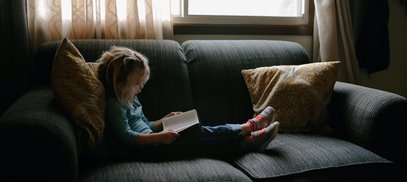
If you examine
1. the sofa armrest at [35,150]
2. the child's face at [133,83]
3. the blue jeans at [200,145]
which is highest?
the child's face at [133,83]

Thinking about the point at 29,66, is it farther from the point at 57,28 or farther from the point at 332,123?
the point at 332,123

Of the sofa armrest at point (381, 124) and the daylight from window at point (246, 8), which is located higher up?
the daylight from window at point (246, 8)

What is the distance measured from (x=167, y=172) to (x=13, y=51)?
45.9 inches

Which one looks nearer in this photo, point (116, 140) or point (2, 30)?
point (116, 140)

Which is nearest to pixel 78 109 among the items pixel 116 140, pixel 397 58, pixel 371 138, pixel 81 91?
pixel 81 91

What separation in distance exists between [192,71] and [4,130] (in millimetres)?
1111

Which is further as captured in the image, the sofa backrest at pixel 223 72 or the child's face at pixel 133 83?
the sofa backrest at pixel 223 72

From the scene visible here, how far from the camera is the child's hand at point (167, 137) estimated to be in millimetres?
1777

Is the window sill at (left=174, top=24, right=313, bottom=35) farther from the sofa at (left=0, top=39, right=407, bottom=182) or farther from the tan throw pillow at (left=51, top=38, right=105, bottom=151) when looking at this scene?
the tan throw pillow at (left=51, top=38, right=105, bottom=151)

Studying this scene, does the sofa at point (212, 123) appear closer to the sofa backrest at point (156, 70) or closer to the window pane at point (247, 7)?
the sofa backrest at point (156, 70)

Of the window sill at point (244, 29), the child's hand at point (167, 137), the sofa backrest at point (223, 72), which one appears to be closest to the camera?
the child's hand at point (167, 137)

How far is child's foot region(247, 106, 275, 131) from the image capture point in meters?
2.03

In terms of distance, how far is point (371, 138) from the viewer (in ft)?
6.26

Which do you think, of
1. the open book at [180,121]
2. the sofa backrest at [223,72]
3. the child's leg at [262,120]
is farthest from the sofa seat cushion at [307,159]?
the sofa backrest at [223,72]
